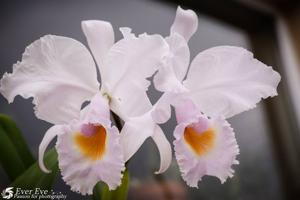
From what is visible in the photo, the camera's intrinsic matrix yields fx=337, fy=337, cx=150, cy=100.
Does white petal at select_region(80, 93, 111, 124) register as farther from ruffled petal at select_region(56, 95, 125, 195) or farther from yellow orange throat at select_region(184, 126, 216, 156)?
yellow orange throat at select_region(184, 126, 216, 156)

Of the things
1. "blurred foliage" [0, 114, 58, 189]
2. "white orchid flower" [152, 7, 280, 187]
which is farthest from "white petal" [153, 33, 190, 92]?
"blurred foliage" [0, 114, 58, 189]

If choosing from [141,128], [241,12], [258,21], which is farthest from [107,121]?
[258,21]

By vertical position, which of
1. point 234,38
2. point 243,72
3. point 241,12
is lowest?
point 234,38

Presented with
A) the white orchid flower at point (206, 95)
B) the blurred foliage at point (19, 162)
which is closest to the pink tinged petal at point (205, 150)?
the white orchid flower at point (206, 95)

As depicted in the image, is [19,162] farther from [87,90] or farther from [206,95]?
[206,95]

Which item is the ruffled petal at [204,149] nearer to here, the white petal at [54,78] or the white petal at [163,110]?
the white petal at [163,110]

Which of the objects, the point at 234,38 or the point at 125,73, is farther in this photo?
the point at 234,38

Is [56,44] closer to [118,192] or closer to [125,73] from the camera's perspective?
[125,73]

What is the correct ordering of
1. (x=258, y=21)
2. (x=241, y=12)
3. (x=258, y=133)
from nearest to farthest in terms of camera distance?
(x=258, y=133) → (x=241, y=12) → (x=258, y=21)
